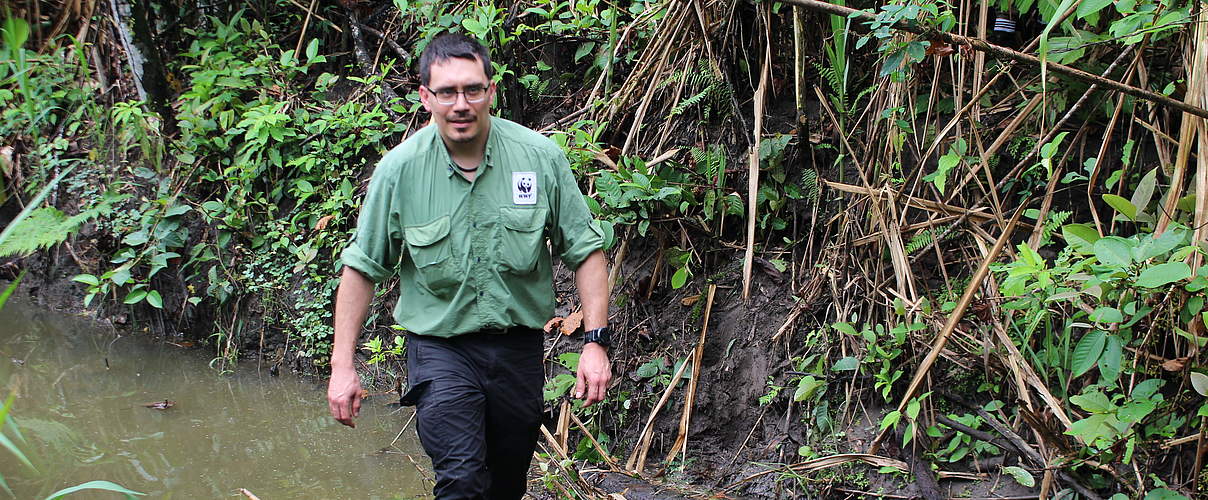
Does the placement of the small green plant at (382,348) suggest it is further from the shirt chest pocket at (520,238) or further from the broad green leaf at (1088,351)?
the broad green leaf at (1088,351)

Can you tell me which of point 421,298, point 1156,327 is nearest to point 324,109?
point 421,298

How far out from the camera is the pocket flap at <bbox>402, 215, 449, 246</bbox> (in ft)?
9.95

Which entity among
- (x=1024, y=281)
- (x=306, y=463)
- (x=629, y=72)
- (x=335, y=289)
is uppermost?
(x=629, y=72)

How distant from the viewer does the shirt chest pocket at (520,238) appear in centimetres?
308

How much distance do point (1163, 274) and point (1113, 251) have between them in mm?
166

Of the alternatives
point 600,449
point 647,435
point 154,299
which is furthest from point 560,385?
point 154,299

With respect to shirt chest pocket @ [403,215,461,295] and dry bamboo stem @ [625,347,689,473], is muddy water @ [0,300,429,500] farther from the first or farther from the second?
shirt chest pocket @ [403,215,461,295]

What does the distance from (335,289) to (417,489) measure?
1871 mm

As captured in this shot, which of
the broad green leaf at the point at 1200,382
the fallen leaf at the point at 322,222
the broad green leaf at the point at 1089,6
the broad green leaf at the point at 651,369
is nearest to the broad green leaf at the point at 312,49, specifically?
the fallen leaf at the point at 322,222

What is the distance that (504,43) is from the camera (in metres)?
5.39

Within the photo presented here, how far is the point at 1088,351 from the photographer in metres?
2.98

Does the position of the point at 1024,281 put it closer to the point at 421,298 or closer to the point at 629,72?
the point at 421,298

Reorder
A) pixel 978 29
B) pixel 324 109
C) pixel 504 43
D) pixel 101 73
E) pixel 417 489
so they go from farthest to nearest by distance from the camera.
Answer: pixel 101 73 → pixel 324 109 → pixel 504 43 → pixel 417 489 → pixel 978 29

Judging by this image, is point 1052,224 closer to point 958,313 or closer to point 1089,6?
point 958,313
